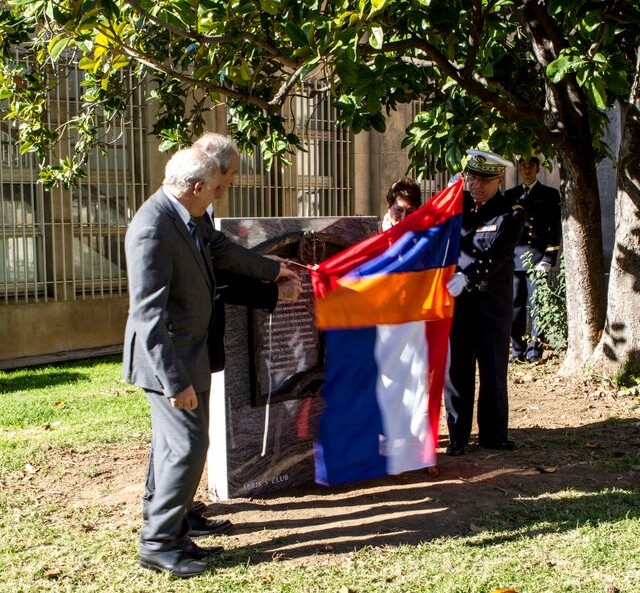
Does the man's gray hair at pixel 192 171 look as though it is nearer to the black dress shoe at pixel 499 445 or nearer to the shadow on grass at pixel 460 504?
the shadow on grass at pixel 460 504

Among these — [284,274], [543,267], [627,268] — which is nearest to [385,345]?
[284,274]

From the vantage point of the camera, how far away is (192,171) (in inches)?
182

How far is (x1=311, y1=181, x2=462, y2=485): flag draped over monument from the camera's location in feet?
18.7

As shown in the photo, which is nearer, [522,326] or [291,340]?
[291,340]

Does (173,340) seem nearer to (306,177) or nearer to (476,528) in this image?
(476,528)

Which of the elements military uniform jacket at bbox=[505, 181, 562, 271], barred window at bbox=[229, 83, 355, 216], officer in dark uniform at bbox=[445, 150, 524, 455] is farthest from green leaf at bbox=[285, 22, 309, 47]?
barred window at bbox=[229, 83, 355, 216]

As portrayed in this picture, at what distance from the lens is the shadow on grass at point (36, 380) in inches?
381

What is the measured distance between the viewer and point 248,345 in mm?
5641

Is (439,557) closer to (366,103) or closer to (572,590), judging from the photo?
(572,590)

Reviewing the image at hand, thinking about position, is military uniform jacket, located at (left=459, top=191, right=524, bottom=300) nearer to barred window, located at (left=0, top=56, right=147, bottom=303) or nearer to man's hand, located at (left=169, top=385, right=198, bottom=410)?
man's hand, located at (left=169, top=385, right=198, bottom=410)

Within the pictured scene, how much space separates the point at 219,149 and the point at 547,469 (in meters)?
3.15

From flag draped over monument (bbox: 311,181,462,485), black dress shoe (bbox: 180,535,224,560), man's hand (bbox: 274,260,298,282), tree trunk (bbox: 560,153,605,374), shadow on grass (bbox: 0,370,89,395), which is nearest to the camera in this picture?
black dress shoe (bbox: 180,535,224,560)

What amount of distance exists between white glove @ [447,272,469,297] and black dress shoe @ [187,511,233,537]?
1.99m

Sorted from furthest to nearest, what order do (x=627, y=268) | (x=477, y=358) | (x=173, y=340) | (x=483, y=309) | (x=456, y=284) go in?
(x=627, y=268)
(x=477, y=358)
(x=483, y=309)
(x=456, y=284)
(x=173, y=340)
